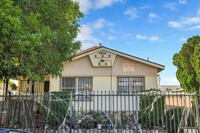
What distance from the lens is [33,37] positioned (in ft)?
26.8

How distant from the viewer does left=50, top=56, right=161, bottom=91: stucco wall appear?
1728cm

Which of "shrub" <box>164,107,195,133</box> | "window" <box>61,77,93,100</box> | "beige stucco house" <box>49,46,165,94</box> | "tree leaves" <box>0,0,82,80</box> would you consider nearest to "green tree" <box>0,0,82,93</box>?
"tree leaves" <box>0,0,82,80</box>

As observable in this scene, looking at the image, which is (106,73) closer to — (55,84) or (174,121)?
(55,84)

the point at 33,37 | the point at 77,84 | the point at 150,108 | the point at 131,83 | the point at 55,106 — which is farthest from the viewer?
the point at 77,84

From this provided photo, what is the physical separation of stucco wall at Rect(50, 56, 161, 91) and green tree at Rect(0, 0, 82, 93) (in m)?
3.49

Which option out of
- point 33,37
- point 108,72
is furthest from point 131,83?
point 33,37

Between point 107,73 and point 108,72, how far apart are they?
0.11 metres

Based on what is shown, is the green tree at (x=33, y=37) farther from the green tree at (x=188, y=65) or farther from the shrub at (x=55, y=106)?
the green tree at (x=188, y=65)

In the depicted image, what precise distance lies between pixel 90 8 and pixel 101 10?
87cm

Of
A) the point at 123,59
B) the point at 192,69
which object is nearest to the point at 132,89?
the point at 123,59

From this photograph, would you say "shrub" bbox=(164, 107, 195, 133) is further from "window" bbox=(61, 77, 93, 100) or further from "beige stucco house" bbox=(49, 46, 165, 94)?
"window" bbox=(61, 77, 93, 100)

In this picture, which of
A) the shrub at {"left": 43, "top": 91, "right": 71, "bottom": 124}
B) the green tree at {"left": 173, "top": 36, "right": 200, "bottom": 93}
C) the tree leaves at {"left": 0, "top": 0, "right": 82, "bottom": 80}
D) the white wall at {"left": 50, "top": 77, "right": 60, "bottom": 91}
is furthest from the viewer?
the white wall at {"left": 50, "top": 77, "right": 60, "bottom": 91}

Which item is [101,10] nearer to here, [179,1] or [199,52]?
[179,1]

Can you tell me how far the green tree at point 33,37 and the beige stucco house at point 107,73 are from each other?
3.43 metres
